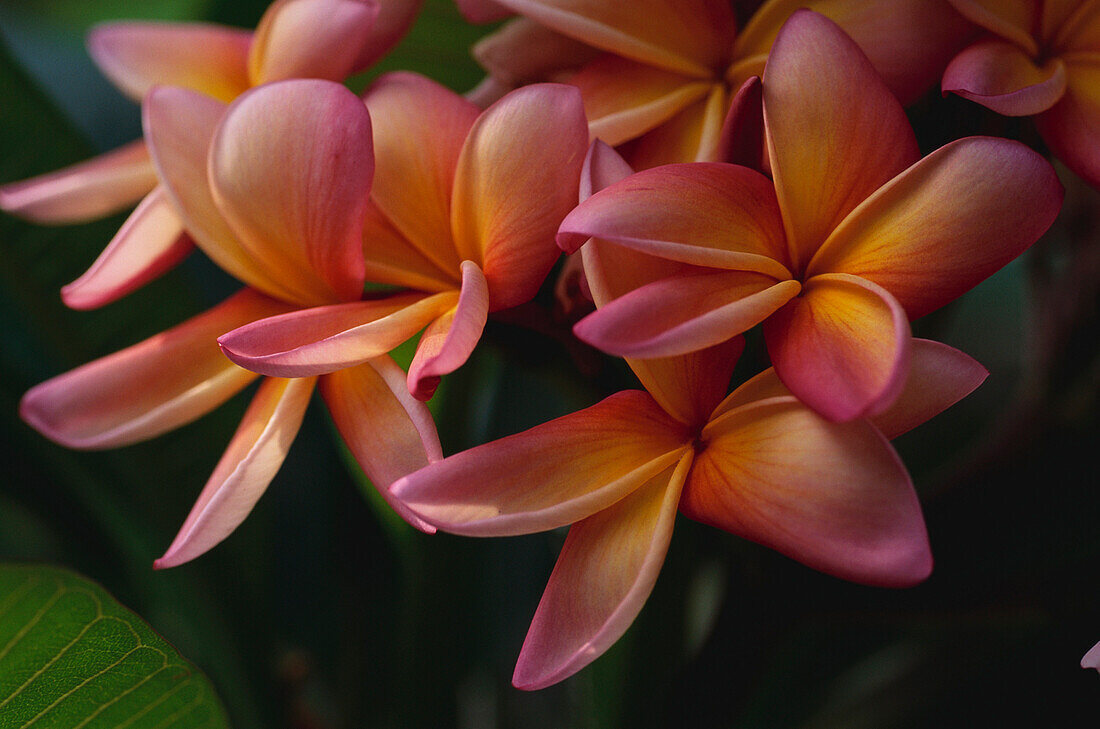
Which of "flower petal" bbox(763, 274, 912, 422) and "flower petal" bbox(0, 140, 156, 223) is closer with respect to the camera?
"flower petal" bbox(763, 274, 912, 422)

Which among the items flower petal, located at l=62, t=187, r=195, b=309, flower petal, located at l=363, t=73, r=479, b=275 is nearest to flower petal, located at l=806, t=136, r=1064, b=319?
flower petal, located at l=363, t=73, r=479, b=275

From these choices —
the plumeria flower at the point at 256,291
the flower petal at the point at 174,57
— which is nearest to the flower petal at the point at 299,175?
the plumeria flower at the point at 256,291

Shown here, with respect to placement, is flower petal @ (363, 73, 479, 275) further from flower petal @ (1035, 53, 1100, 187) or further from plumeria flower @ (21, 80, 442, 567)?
flower petal @ (1035, 53, 1100, 187)

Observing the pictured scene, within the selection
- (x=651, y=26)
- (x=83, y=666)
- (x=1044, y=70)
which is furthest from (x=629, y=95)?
(x=83, y=666)

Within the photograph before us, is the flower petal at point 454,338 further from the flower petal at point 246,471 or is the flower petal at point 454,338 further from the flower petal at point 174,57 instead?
the flower petal at point 174,57

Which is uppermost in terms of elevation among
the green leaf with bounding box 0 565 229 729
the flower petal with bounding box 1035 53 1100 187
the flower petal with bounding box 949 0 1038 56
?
the flower petal with bounding box 949 0 1038 56

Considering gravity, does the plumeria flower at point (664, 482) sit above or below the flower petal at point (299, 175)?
below

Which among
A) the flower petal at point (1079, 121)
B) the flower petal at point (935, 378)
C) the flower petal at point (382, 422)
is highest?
the flower petal at point (1079, 121)
